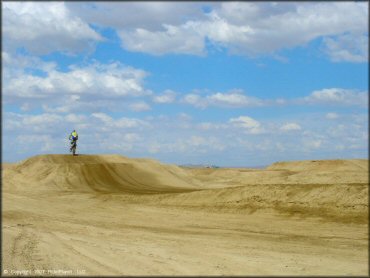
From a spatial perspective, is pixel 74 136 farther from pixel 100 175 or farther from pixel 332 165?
pixel 332 165

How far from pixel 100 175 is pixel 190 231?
70.5 feet

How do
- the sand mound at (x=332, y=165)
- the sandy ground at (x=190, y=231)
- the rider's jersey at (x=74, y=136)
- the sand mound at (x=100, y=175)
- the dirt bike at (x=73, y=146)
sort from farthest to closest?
the sand mound at (x=332, y=165) < the dirt bike at (x=73, y=146) < the rider's jersey at (x=74, y=136) < the sand mound at (x=100, y=175) < the sandy ground at (x=190, y=231)

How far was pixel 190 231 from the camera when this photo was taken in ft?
54.4

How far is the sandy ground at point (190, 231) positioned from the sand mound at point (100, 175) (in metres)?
0.88

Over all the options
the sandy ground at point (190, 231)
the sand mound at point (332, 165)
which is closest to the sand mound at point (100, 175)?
the sandy ground at point (190, 231)

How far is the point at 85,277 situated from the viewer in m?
8.69

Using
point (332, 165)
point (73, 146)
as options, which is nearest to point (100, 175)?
point (73, 146)

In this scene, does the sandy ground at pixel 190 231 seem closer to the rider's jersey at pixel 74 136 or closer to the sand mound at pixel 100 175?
the sand mound at pixel 100 175

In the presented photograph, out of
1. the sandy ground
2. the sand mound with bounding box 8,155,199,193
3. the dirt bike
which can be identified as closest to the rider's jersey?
the dirt bike

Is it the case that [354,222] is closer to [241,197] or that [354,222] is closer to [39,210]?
[241,197]

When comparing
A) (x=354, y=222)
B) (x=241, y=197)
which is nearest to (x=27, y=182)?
(x=241, y=197)

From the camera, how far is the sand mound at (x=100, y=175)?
34.2 m

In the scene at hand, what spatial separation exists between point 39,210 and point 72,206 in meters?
2.83

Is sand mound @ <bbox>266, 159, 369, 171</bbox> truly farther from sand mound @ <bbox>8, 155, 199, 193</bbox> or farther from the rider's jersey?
the rider's jersey
